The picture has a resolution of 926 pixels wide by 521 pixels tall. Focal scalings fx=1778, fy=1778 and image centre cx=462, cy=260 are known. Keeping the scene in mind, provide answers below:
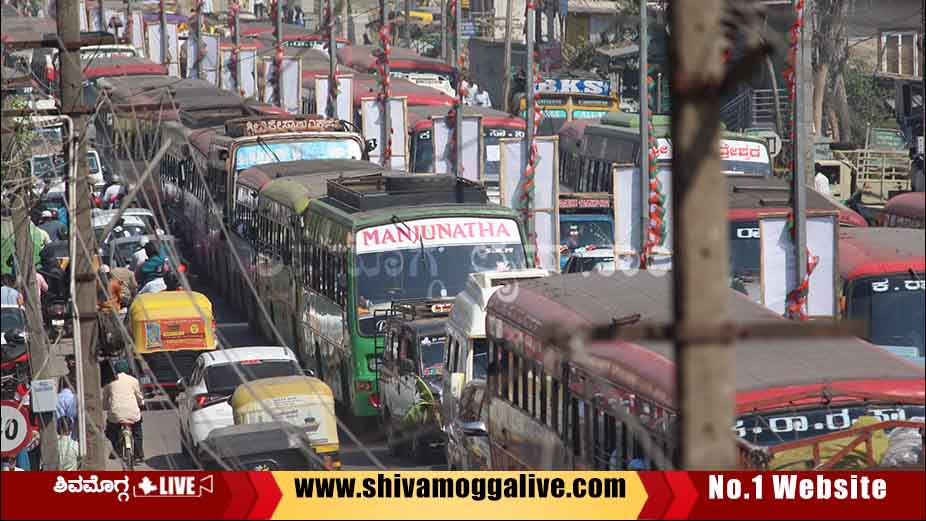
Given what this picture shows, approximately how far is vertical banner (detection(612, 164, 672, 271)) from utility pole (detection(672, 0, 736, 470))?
16.6m

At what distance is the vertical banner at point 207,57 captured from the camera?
56.2 m

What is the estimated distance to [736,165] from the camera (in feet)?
102

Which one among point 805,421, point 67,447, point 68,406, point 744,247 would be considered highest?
point 805,421

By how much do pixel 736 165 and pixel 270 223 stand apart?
904 cm

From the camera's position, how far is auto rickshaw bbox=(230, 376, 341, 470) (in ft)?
57.2

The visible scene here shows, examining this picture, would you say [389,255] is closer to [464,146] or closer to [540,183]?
[540,183]

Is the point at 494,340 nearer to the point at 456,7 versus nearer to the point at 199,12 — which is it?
the point at 456,7

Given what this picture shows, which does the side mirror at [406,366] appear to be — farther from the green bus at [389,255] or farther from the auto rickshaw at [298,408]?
the green bus at [389,255]

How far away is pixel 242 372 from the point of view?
66.6ft

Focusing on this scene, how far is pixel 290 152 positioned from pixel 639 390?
19.6 meters

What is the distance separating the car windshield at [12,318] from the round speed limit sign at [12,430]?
7.40 m

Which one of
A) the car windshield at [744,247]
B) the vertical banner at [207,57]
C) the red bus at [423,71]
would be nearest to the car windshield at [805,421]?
the car windshield at [744,247]

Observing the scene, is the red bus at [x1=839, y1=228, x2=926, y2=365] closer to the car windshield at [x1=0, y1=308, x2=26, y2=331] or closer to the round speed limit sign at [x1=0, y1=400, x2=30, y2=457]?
the round speed limit sign at [x1=0, y1=400, x2=30, y2=457]

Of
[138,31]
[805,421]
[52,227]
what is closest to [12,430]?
[805,421]
